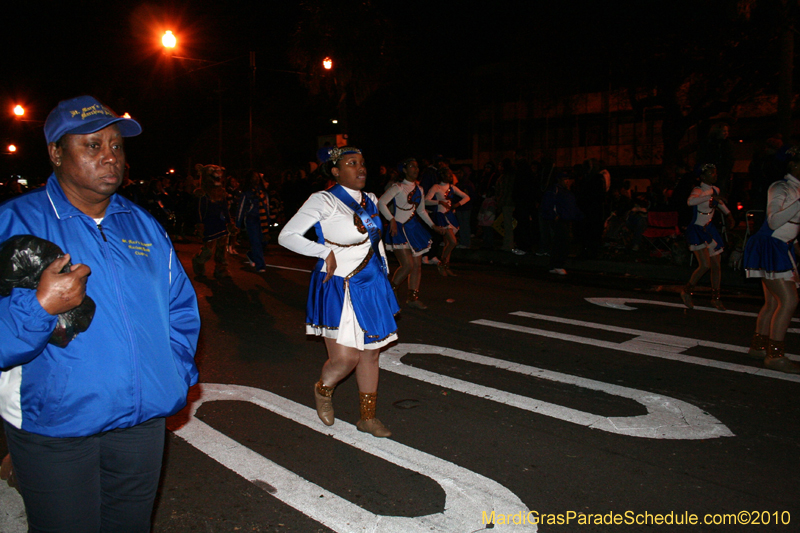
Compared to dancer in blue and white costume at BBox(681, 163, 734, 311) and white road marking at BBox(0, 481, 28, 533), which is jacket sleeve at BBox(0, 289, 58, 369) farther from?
dancer in blue and white costume at BBox(681, 163, 734, 311)

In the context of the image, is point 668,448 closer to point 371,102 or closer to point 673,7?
point 673,7

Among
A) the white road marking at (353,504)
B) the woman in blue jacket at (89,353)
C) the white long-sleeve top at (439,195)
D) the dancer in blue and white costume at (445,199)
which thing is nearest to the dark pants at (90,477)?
the woman in blue jacket at (89,353)

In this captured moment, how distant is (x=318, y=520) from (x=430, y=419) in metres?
1.62

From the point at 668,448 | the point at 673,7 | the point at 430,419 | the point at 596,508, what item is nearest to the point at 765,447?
the point at 668,448

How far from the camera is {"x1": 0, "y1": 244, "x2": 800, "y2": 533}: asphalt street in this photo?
345 cm

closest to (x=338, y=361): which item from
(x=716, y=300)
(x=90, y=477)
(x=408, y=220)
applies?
(x=90, y=477)

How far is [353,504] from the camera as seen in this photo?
3.53 meters

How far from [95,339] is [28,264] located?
1.09ft

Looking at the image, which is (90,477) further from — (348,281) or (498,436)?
(498,436)

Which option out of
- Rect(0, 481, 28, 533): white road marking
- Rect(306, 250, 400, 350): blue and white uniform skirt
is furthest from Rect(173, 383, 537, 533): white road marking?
Rect(0, 481, 28, 533): white road marking

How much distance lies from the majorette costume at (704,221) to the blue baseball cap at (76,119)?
26.3 ft

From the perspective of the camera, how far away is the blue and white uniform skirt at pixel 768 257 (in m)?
5.84

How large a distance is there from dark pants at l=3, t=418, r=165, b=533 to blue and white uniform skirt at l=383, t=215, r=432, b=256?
671 centimetres

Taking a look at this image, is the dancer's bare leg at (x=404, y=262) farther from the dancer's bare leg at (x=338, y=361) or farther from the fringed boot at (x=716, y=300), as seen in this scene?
the dancer's bare leg at (x=338, y=361)
